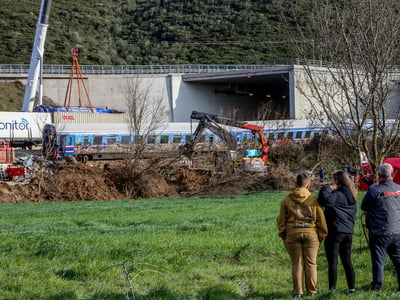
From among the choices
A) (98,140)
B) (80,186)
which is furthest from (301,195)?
(98,140)

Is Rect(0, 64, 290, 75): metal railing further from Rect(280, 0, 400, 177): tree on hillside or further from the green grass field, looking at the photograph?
Rect(280, 0, 400, 177): tree on hillside

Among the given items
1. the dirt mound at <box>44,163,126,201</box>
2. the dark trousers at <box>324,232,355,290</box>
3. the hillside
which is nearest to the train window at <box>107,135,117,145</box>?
the dirt mound at <box>44,163,126,201</box>

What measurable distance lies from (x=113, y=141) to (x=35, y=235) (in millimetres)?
37315

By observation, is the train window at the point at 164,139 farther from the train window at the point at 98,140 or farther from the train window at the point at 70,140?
the train window at the point at 70,140

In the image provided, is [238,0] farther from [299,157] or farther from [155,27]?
[299,157]

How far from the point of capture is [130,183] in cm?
3534

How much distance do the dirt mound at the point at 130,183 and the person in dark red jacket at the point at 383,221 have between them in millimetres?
25864

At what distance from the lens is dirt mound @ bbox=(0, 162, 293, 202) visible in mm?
33750

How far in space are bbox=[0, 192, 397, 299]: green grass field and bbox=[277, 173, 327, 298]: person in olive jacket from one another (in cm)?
47

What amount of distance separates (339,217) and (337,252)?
0.52 m

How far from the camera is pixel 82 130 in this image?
50156mm

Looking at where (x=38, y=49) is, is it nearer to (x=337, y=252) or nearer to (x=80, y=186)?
(x=80, y=186)

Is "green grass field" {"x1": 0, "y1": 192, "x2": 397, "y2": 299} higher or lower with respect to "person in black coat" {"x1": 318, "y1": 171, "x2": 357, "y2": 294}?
lower

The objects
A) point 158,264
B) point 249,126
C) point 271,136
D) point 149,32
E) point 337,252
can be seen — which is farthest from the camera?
point 149,32
